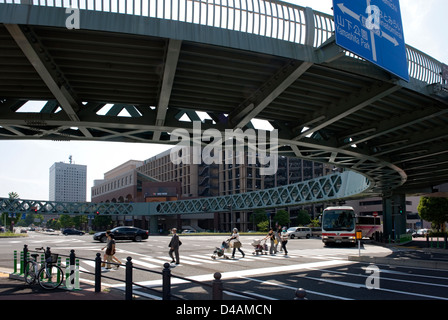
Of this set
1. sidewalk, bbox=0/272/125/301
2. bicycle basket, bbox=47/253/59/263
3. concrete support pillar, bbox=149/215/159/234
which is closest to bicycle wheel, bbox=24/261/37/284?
sidewalk, bbox=0/272/125/301

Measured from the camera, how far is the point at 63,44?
959 cm

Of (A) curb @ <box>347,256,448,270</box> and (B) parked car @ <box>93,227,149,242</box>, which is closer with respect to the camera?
(A) curb @ <box>347,256,448,270</box>

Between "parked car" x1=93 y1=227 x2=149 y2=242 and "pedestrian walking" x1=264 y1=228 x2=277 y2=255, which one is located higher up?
"pedestrian walking" x1=264 y1=228 x2=277 y2=255

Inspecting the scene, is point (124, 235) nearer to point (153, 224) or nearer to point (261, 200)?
point (261, 200)

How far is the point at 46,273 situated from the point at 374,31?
11.6 metres

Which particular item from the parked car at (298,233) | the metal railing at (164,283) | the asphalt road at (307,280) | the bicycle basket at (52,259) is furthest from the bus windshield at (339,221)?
the bicycle basket at (52,259)

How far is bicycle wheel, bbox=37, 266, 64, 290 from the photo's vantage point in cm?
1073

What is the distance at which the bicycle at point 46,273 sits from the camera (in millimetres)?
10827

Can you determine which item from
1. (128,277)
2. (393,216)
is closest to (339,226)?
(393,216)

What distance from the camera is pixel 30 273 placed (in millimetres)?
11461

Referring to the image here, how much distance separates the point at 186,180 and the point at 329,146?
10596cm

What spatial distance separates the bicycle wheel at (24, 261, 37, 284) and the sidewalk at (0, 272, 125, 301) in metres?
0.17

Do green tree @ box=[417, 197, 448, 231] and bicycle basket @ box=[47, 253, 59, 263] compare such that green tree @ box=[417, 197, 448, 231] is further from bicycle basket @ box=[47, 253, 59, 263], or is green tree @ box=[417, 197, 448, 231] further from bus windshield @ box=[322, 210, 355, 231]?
bicycle basket @ box=[47, 253, 59, 263]
